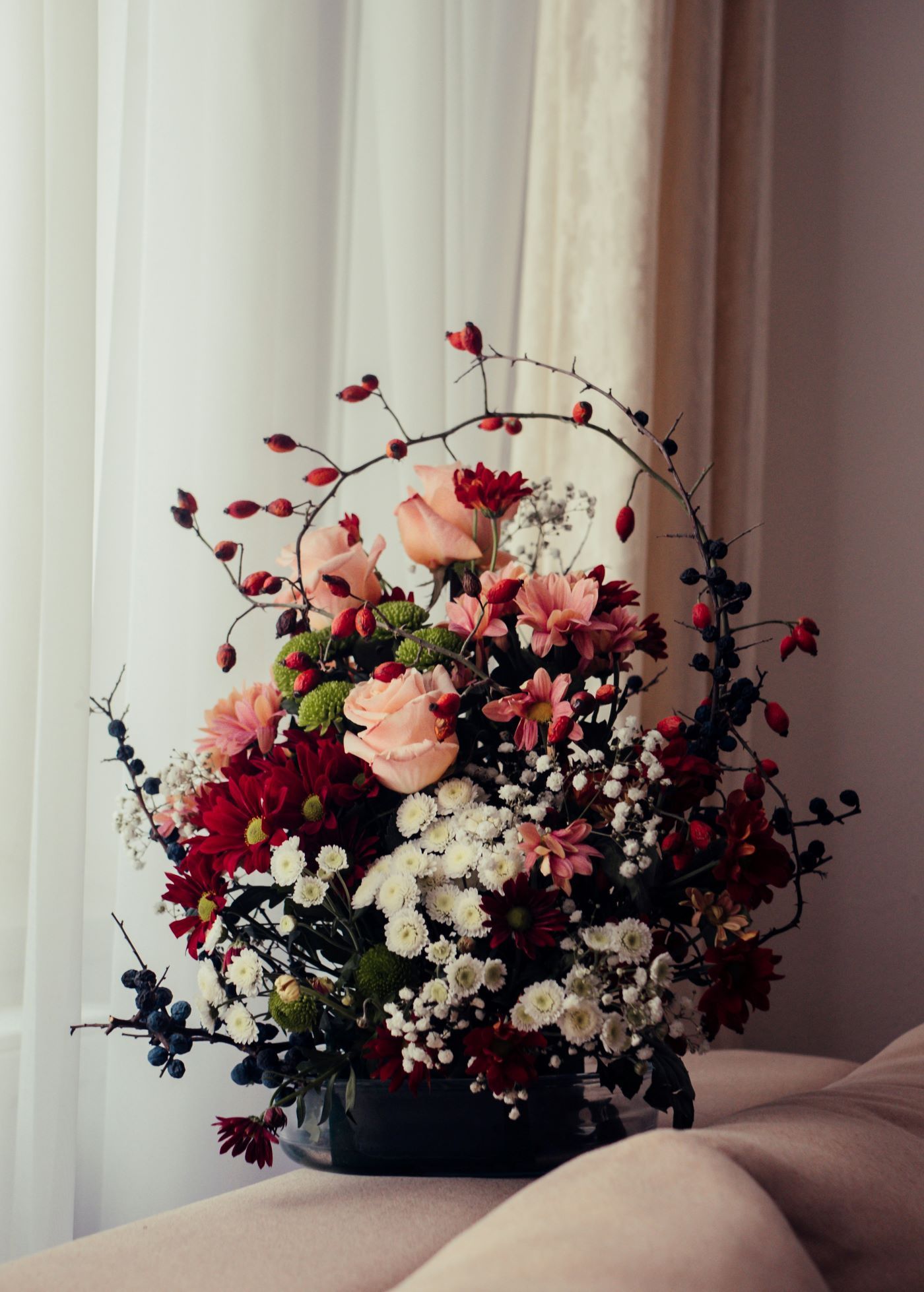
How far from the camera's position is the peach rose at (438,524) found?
2.48 ft

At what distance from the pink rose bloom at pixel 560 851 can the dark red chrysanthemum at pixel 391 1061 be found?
0.12 meters

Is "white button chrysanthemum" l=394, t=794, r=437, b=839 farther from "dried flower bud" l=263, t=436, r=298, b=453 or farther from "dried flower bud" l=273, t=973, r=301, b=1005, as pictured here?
"dried flower bud" l=263, t=436, r=298, b=453

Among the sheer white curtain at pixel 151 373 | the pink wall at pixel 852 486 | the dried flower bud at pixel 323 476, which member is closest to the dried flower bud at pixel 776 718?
the dried flower bud at pixel 323 476

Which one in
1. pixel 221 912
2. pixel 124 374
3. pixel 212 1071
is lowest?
pixel 212 1071

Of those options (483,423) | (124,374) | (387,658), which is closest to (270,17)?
(124,374)

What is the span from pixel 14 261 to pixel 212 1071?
66 centimetres

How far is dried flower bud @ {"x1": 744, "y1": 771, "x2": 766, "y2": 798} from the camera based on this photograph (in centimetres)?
67

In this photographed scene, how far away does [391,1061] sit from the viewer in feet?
1.99

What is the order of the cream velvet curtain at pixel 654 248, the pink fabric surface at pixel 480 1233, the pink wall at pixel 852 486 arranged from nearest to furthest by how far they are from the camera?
the pink fabric surface at pixel 480 1233, the cream velvet curtain at pixel 654 248, the pink wall at pixel 852 486

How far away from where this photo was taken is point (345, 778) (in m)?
0.66

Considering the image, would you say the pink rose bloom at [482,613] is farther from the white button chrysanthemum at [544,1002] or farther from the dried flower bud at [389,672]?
the white button chrysanthemum at [544,1002]

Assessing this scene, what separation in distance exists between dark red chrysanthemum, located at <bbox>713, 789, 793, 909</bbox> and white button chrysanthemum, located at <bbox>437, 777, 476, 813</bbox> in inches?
5.7

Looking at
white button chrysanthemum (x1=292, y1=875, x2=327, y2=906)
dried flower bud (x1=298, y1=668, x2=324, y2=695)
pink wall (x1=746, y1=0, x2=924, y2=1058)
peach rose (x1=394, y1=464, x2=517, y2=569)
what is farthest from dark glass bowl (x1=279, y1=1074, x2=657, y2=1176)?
pink wall (x1=746, y1=0, x2=924, y2=1058)

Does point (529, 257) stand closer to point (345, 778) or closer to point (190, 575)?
point (190, 575)
